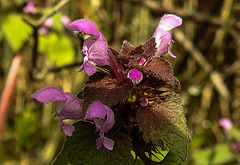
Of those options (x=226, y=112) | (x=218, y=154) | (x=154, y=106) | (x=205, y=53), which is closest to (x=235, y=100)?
(x=226, y=112)

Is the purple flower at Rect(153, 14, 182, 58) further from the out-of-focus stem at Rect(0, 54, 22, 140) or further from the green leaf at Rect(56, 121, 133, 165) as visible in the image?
the out-of-focus stem at Rect(0, 54, 22, 140)

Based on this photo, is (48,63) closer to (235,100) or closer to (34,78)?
(34,78)

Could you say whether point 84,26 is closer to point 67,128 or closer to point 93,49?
point 93,49

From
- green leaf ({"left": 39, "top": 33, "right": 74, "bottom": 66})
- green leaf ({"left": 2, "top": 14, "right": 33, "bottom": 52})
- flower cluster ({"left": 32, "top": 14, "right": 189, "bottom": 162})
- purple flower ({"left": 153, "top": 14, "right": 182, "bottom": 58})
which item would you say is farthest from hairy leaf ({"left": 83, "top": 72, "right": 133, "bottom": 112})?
green leaf ({"left": 39, "top": 33, "right": 74, "bottom": 66})

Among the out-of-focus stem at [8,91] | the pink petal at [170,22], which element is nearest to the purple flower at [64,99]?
the pink petal at [170,22]

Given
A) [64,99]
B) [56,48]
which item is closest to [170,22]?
[64,99]
